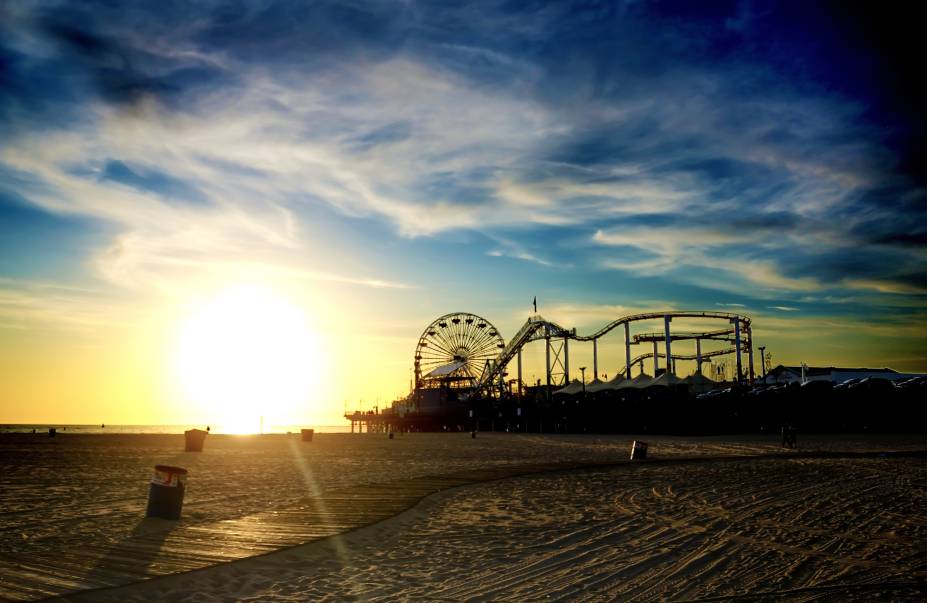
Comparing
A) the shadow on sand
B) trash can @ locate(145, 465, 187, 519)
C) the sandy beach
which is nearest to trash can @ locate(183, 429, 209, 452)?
the sandy beach

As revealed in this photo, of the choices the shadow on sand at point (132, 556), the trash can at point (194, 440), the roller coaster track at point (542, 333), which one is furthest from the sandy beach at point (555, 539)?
the roller coaster track at point (542, 333)

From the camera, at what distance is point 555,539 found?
9.16 metres

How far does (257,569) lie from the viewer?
24.0 ft

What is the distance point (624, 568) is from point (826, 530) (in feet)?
13.7

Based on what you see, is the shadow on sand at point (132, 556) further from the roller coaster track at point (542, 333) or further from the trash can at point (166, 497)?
the roller coaster track at point (542, 333)

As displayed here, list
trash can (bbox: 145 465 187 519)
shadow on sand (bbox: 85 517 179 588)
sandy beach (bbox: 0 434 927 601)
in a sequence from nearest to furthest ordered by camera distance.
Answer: sandy beach (bbox: 0 434 927 601)
shadow on sand (bbox: 85 517 179 588)
trash can (bbox: 145 465 187 519)

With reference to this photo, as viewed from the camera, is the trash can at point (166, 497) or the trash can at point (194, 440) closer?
the trash can at point (166, 497)

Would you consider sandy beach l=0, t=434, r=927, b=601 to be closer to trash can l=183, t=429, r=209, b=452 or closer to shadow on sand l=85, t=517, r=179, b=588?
shadow on sand l=85, t=517, r=179, b=588

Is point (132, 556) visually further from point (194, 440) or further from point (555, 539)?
point (194, 440)

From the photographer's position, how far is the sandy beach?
660 cm

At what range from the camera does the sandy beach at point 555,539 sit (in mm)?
6598

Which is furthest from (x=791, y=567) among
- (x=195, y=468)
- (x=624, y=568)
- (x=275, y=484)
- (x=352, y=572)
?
(x=195, y=468)

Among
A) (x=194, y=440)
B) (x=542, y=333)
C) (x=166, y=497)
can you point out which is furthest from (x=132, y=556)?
(x=542, y=333)

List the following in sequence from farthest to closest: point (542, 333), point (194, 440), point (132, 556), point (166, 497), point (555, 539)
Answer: point (542, 333) → point (194, 440) → point (166, 497) → point (555, 539) → point (132, 556)
